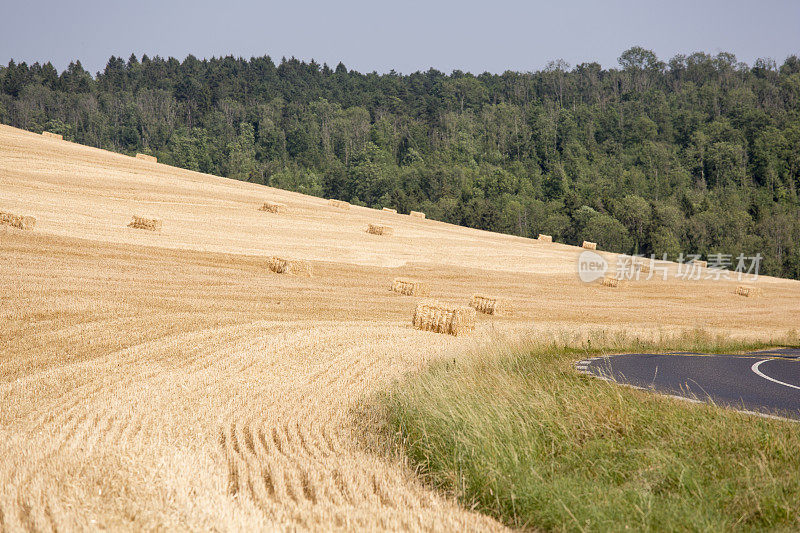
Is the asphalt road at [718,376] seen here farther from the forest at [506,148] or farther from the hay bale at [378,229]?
the forest at [506,148]

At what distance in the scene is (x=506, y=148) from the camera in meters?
164

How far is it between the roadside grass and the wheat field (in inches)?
22.2

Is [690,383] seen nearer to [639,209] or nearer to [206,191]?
[206,191]

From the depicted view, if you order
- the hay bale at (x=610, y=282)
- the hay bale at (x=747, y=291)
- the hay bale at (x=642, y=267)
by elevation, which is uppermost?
the hay bale at (x=642, y=267)

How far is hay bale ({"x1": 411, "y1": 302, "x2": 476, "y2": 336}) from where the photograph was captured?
75.1ft

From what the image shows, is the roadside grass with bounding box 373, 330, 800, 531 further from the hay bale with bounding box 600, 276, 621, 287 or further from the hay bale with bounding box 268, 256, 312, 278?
the hay bale with bounding box 600, 276, 621, 287

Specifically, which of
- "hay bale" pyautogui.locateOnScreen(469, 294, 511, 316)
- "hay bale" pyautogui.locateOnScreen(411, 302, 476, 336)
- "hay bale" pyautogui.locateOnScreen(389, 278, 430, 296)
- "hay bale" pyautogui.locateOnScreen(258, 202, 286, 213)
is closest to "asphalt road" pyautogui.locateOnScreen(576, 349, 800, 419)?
"hay bale" pyautogui.locateOnScreen(411, 302, 476, 336)

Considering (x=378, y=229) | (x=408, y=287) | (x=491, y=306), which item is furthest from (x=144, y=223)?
(x=491, y=306)

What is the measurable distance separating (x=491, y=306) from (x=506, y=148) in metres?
140

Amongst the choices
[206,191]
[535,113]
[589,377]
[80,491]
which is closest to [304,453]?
[80,491]

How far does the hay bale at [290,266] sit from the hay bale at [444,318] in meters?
8.10

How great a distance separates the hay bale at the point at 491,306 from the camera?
28.5 metres

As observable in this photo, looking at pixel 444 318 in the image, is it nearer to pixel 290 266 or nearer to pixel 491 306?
pixel 491 306

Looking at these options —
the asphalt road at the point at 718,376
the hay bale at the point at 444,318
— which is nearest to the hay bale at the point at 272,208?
the hay bale at the point at 444,318
